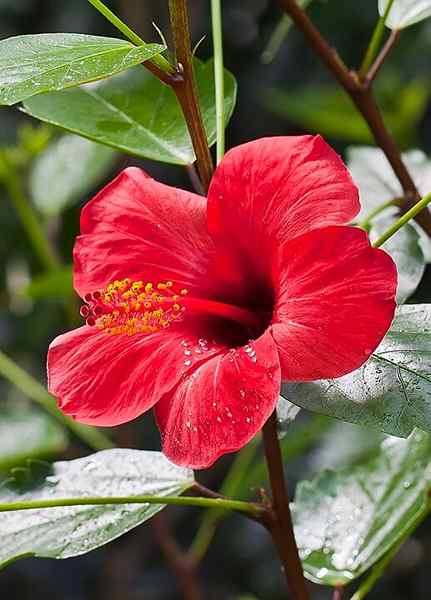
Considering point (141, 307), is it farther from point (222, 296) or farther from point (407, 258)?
point (407, 258)

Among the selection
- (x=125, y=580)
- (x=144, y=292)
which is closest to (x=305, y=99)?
(x=125, y=580)

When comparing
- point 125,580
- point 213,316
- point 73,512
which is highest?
point 213,316

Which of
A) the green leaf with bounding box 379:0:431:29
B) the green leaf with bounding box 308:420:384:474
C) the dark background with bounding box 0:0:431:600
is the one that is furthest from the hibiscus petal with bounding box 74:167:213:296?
the dark background with bounding box 0:0:431:600

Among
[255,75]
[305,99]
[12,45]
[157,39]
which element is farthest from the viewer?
[255,75]

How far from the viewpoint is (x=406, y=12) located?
1.01m

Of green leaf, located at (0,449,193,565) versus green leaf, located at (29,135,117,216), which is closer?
green leaf, located at (0,449,193,565)

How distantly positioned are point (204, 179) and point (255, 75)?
1.49 m

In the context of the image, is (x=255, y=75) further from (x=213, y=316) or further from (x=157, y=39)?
(x=213, y=316)

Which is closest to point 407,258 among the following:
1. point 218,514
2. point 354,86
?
point 354,86

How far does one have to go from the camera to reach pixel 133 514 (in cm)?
79

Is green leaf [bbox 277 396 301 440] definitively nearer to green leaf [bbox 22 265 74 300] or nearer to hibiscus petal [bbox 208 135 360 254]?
hibiscus petal [bbox 208 135 360 254]

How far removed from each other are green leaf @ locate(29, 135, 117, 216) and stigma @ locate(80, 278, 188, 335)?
904 millimetres

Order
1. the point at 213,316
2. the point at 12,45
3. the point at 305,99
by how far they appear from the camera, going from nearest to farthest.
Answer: the point at 12,45 → the point at 213,316 → the point at 305,99

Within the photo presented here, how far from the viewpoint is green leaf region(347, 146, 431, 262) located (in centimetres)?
117
